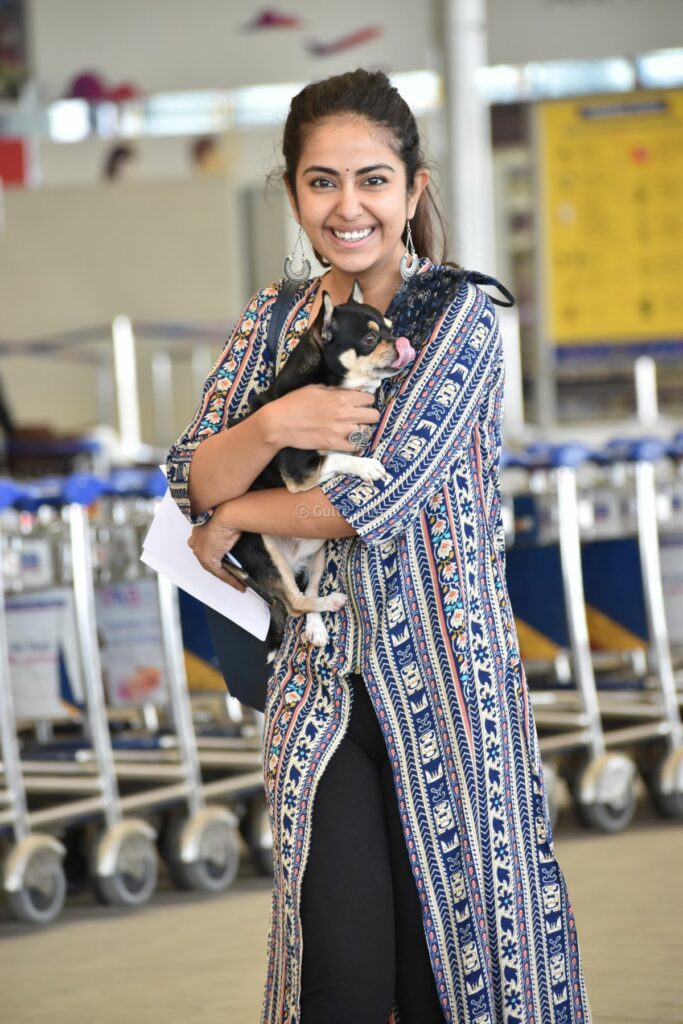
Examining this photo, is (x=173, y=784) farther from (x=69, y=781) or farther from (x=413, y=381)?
(x=413, y=381)

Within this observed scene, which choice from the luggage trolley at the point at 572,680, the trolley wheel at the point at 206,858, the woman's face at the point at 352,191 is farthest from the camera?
the luggage trolley at the point at 572,680

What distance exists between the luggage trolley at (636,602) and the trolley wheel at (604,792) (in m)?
0.13

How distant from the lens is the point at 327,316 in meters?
2.12

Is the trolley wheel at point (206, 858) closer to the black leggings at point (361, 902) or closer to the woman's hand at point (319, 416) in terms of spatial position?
the black leggings at point (361, 902)

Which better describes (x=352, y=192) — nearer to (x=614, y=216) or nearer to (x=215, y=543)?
(x=215, y=543)

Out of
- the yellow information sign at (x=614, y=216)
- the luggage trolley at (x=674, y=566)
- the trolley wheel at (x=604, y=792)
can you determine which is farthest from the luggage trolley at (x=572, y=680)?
the yellow information sign at (x=614, y=216)

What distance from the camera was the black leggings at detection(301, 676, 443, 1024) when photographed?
6.59 feet

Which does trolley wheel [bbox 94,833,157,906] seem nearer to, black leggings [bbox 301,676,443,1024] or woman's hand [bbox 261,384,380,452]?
black leggings [bbox 301,676,443,1024]

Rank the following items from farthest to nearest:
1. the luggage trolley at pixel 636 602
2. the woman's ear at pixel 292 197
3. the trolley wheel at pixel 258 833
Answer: the luggage trolley at pixel 636 602 → the trolley wheel at pixel 258 833 → the woman's ear at pixel 292 197

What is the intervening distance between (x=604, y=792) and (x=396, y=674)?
141 inches

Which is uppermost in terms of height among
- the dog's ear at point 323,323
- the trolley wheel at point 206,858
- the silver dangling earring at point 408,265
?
the silver dangling earring at point 408,265

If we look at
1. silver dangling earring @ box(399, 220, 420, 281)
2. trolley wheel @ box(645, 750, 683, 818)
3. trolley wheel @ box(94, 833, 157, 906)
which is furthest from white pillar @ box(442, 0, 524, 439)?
silver dangling earring @ box(399, 220, 420, 281)

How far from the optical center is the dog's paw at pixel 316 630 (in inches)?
81.9

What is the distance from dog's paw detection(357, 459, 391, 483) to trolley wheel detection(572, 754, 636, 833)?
368 cm
